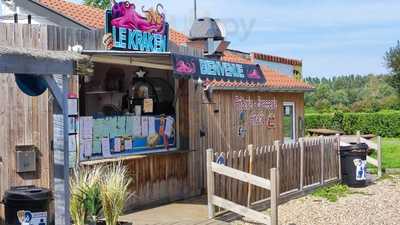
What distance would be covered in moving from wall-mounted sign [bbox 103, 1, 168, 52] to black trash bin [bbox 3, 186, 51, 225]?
4.16m

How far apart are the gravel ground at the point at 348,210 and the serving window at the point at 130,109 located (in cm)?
268

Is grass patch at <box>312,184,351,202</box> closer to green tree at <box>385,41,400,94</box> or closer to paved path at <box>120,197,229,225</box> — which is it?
paved path at <box>120,197,229,225</box>

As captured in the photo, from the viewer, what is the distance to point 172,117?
13.0m

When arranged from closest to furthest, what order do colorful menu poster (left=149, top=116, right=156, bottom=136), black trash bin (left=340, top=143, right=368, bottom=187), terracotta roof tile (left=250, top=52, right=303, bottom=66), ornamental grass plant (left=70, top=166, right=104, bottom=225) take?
1. ornamental grass plant (left=70, top=166, right=104, bottom=225)
2. colorful menu poster (left=149, top=116, right=156, bottom=136)
3. black trash bin (left=340, top=143, right=368, bottom=187)
4. terracotta roof tile (left=250, top=52, right=303, bottom=66)

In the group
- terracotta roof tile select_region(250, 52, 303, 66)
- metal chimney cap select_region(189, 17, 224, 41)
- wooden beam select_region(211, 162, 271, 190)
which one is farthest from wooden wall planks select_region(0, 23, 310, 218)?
terracotta roof tile select_region(250, 52, 303, 66)

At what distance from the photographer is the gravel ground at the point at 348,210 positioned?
1110 cm

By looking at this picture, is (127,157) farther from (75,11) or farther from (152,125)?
(75,11)

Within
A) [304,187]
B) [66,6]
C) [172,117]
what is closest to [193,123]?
[172,117]

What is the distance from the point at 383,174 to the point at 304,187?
5.46 metres

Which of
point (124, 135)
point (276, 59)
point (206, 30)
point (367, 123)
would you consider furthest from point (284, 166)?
point (367, 123)

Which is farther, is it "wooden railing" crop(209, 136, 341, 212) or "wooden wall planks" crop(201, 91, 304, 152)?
"wooden wall planks" crop(201, 91, 304, 152)

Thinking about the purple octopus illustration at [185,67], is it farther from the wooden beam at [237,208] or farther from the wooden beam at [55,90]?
the wooden beam at [55,90]

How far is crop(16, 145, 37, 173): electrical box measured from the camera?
9.21m

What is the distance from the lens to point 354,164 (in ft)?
51.1
